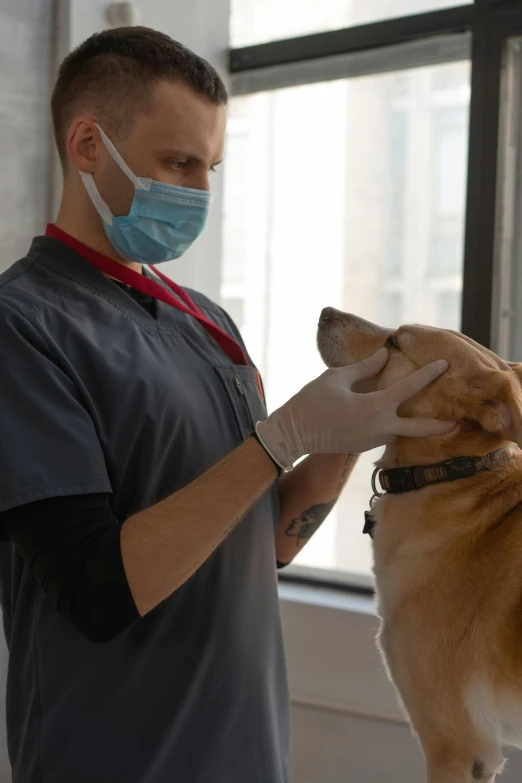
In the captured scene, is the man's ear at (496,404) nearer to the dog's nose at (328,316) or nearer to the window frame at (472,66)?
the dog's nose at (328,316)

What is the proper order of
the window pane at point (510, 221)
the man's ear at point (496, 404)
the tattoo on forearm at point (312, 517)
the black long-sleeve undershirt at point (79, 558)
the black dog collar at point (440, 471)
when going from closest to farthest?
the black long-sleeve undershirt at point (79, 558) < the man's ear at point (496, 404) < the black dog collar at point (440, 471) < the tattoo on forearm at point (312, 517) < the window pane at point (510, 221)

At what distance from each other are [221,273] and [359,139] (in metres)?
0.62

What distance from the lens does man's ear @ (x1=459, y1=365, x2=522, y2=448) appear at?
1147mm

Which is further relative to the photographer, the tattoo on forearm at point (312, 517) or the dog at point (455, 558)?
the tattoo on forearm at point (312, 517)

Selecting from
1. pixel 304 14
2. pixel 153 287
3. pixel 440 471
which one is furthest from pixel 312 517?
pixel 304 14

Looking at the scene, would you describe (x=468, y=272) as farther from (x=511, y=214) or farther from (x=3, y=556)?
(x=3, y=556)

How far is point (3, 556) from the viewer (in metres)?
1.30

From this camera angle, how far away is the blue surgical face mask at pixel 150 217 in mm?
1306

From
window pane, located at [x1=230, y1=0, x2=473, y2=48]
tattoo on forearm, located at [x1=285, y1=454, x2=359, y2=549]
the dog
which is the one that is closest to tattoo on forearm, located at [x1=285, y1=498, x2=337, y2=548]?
tattoo on forearm, located at [x1=285, y1=454, x2=359, y2=549]

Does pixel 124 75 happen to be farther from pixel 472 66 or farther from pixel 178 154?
pixel 472 66

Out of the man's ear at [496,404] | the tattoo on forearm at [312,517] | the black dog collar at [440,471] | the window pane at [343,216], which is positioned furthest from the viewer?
the window pane at [343,216]

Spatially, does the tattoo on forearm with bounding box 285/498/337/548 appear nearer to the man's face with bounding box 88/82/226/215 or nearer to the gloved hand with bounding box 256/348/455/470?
the gloved hand with bounding box 256/348/455/470

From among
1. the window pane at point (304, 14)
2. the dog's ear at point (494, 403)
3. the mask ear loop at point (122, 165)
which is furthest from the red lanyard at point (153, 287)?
the window pane at point (304, 14)

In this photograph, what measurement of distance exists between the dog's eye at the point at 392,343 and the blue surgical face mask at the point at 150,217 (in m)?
0.39
